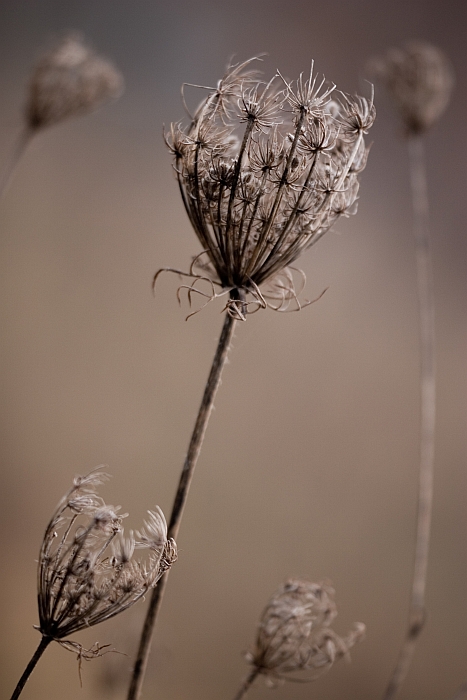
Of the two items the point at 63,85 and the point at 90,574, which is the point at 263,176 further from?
the point at 63,85

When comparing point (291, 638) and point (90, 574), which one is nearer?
point (90, 574)

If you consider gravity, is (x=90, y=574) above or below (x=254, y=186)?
below

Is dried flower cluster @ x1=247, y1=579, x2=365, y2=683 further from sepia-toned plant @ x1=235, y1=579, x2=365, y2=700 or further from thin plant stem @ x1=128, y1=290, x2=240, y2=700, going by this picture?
thin plant stem @ x1=128, y1=290, x2=240, y2=700

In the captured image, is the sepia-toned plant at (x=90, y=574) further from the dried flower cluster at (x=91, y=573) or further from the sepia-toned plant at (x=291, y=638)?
the sepia-toned plant at (x=291, y=638)

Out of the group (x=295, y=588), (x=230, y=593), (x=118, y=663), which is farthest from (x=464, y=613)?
(x=295, y=588)

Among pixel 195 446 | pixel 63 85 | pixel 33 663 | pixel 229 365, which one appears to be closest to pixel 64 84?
pixel 63 85

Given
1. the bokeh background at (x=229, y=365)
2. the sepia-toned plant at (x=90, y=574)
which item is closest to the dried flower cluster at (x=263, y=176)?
the sepia-toned plant at (x=90, y=574)

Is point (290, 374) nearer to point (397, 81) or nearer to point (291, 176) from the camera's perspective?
point (397, 81)
